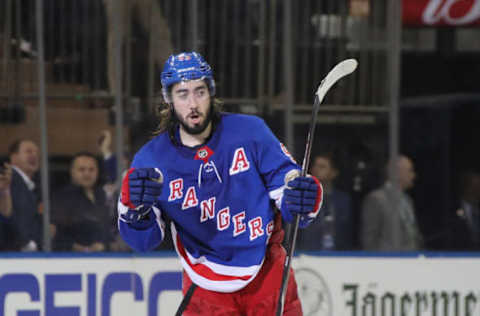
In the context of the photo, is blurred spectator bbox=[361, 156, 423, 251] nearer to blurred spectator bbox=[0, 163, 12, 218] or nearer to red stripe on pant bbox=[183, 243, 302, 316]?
blurred spectator bbox=[0, 163, 12, 218]

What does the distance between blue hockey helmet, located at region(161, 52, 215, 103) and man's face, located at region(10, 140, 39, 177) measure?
2.76m

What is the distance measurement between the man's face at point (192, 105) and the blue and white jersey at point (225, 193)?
0.11 meters

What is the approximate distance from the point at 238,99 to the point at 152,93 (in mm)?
567

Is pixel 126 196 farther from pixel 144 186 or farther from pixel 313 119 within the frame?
pixel 313 119

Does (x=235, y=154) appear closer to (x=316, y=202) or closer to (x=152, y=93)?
(x=316, y=202)

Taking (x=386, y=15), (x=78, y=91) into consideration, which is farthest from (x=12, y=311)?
(x=386, y=15)

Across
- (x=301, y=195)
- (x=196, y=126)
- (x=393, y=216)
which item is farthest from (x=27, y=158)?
(x=301, y=195)

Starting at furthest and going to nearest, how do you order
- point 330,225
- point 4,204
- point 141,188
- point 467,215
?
point 467,215 < point 330,225 < point 4,204 < point 141,188

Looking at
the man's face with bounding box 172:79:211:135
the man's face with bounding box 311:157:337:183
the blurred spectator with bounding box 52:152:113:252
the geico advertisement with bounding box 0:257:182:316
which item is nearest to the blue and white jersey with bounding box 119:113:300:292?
the man's face with bounding box 172:79:211:135

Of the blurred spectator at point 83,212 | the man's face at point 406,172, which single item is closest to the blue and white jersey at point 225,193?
the blurred spectator at point 83,212

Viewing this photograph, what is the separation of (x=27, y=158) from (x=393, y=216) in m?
2.35

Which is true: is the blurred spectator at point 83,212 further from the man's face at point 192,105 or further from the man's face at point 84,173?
the man's face at point 192,105

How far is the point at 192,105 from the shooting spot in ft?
11.5

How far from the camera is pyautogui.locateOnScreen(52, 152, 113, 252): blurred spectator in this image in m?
6.20
